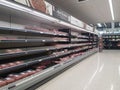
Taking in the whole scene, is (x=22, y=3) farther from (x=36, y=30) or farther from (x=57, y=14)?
(x=57, y=14)

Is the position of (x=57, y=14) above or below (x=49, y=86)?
above

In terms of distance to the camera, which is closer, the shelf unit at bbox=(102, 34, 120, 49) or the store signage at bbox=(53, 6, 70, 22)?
the store signage at bbox=(53, 6, 70, 22)

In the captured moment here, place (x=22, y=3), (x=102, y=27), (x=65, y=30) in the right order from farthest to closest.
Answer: (x=102, y=27)
(x=65, y=30)
(x=22, y=3)

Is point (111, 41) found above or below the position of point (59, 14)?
below

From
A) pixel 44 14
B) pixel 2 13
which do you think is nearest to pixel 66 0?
pixel 44 14

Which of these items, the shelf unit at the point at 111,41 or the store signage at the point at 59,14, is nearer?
the store signage at the point at 59,14

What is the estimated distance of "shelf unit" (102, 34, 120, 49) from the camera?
17203 millimetres

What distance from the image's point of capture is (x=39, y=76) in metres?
3.26

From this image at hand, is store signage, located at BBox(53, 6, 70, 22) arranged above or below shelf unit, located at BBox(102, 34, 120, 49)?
above

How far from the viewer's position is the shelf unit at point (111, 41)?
1720 centimetres

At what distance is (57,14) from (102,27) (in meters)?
17.6

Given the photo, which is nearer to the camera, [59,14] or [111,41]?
[59,14]

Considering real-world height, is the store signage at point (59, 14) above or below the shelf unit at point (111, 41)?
above

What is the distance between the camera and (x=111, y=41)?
17531 millimetres
